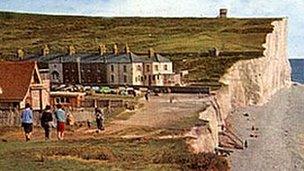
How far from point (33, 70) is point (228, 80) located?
43.7 metres

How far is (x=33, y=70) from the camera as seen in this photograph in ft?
162

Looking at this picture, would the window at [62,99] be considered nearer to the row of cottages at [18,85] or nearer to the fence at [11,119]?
the row of cottages at [18,85]

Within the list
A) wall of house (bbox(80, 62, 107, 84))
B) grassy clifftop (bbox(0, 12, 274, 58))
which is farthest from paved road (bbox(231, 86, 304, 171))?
grassy clifftop (bbox(0, 12, 274, 58))

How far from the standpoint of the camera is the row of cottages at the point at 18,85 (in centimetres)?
4781

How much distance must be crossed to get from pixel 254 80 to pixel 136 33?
243 feet

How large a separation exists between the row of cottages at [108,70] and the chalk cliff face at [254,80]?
717cm

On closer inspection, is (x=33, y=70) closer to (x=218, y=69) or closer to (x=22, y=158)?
(x=22, y=158)

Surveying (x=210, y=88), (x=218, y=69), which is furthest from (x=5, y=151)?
(x=218, y=69)

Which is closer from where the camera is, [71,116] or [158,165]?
[158,165]

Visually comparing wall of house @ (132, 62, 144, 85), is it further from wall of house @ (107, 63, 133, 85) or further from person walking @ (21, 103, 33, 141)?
person walking @ (21, 103, 33, 141)

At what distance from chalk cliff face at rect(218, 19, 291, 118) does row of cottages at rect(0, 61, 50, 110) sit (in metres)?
22.4

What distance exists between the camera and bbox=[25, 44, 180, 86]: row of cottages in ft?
283

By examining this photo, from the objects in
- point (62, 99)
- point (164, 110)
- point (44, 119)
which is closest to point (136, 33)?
point (62, 99)

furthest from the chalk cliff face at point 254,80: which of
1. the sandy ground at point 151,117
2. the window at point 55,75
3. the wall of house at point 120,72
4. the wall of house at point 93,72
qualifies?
the window at point 55,75
